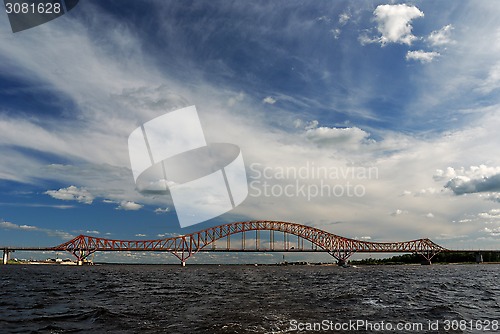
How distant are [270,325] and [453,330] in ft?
35.8

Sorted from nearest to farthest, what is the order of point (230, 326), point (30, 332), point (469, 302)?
point (30, 332) < point (230, 326) < point (469, 302)

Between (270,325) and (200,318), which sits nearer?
(270,325)

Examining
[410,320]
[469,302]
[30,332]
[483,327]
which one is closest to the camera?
[30,332]

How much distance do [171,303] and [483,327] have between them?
22633mm

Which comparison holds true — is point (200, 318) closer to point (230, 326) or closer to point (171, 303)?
point (230, 326)

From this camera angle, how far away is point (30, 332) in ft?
60.2

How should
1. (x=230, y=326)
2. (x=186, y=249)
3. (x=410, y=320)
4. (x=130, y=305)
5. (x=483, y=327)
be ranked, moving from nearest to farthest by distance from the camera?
(x=230, y=326) → (x=483, y=327) → (x=410, y=320) → (x=130, y=305) → (x=186, y=249)

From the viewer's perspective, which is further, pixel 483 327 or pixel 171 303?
pixel 171 303

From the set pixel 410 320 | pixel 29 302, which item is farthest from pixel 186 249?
pixel 410 320

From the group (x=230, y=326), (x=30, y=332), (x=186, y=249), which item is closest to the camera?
(x=30, y=332)

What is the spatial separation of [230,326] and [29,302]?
20.5 m

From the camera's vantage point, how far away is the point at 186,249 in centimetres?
19562

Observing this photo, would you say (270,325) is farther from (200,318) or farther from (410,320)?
(410,320)

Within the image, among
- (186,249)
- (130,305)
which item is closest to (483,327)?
(130,305)
